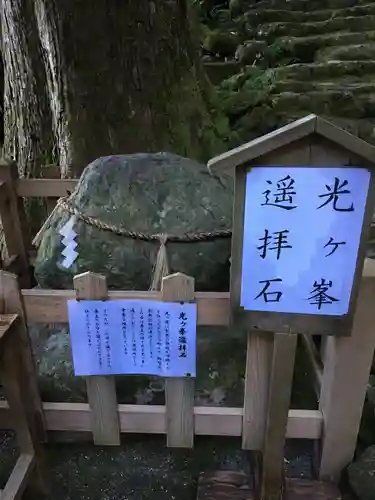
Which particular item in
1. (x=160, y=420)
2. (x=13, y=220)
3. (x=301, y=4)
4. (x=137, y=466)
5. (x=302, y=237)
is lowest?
(x=137, y=466)

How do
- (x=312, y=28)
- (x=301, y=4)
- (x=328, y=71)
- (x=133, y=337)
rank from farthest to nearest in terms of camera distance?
(x=301, y=4)
(x=312, y=28)
(x=328, y=71)
(x=133, y=337)

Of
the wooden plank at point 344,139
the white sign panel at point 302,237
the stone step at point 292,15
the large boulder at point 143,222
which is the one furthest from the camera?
the stone step at point 292,15

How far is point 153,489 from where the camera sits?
210cm

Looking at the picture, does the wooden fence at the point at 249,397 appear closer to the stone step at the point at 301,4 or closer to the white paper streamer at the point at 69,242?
the white paper streamer at the point at 69,242

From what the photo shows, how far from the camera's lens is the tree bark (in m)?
3.22

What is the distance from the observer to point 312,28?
7.20 meters

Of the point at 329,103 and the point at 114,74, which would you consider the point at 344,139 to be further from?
the point at 329,103

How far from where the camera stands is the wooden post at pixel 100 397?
1.71 meters

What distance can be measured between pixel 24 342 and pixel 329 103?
507 cm

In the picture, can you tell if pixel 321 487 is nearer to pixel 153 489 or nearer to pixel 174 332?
pixel 153 489

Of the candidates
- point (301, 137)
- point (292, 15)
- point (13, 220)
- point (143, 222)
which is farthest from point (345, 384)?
point (292, 15)

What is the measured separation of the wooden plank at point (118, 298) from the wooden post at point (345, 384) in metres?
0.18

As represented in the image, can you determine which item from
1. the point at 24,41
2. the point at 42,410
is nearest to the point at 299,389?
the point at 42,410

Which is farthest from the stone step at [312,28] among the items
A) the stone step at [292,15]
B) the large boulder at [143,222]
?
the large boulder at [143,222]
